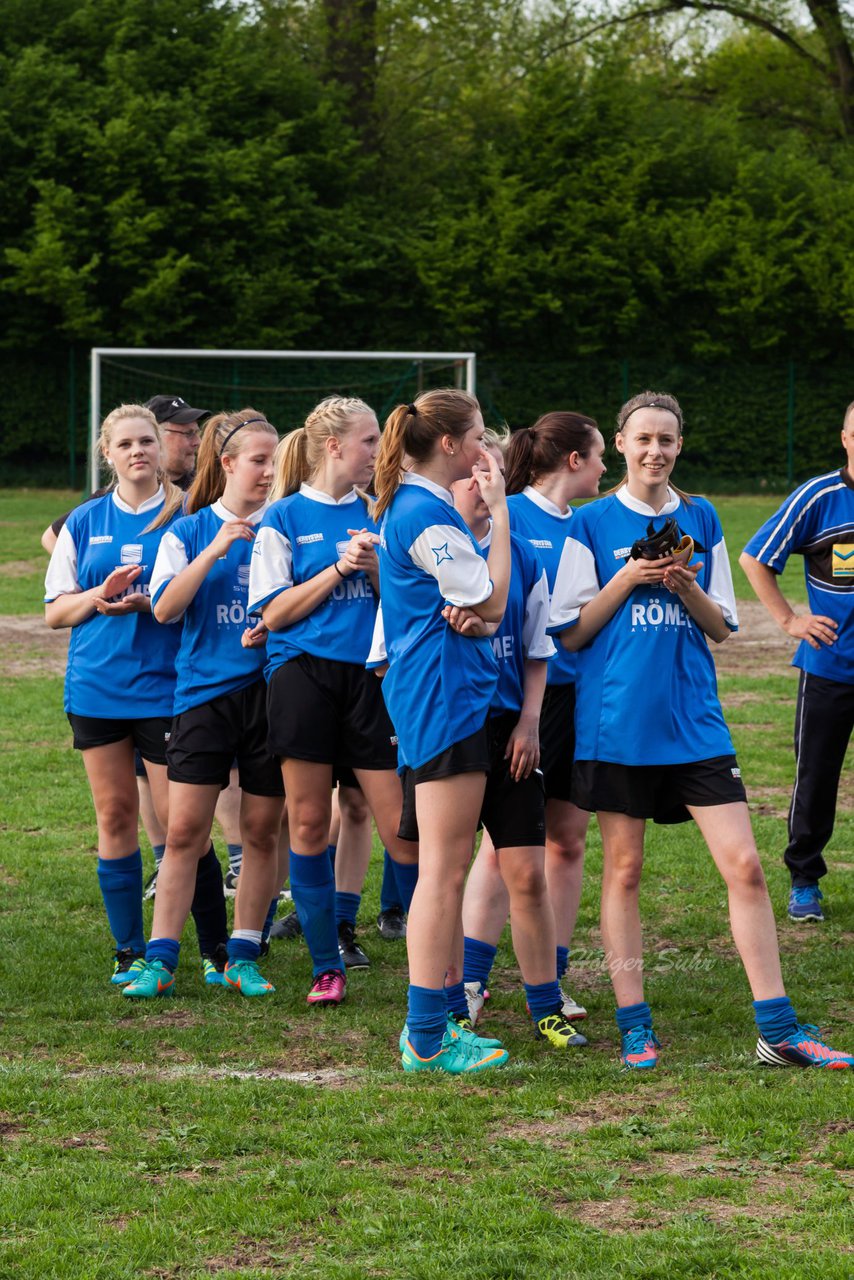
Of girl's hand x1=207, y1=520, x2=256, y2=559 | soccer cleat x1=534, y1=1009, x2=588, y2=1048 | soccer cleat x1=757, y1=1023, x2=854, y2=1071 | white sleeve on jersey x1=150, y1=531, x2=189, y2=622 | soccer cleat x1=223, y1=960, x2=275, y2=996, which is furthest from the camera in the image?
soccer cleat x1=223, y1=960, x2=275, y2=996

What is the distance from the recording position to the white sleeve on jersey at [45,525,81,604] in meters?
5.40

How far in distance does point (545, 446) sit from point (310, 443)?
2.63 ft

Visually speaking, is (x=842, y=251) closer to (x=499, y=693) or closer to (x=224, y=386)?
(x=224, y=386)

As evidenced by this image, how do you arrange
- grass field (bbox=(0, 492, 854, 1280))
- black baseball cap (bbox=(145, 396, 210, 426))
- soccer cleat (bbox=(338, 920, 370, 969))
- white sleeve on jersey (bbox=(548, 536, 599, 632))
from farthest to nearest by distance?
black baseball cap (bbox=(145, 396, 210, 426)) < soccer cleat (bbox=(338, 920, 370, 969)) < white sleeve on jersey (bbox=(548, 536, 599, 632)) < grass field (bbox=(0, 492, 854, 1280))

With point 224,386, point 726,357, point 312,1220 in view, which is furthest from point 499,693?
point 726,357

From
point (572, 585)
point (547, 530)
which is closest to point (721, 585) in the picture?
point (572, 585)

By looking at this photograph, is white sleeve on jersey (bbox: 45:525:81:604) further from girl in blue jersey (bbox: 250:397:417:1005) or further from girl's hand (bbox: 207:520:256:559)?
girl in blue jersey (bbox: 250:397:417:1005)

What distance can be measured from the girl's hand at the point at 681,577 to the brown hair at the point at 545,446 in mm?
754

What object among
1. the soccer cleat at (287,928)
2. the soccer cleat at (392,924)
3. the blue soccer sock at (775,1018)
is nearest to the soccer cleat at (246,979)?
the soccer cleat at (287,928)

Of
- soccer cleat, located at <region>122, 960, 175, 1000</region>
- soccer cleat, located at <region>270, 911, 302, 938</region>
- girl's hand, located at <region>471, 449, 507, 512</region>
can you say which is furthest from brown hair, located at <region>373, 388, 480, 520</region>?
soccer cleat, located at <region>270, 911, 302, 938</region>

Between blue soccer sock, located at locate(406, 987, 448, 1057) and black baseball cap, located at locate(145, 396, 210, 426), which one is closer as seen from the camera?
blue soccer sock, located at locate(406, 987, 448, 1057)


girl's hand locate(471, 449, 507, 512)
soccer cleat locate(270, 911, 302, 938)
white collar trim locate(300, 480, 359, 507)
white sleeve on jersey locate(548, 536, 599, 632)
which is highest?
girl's hand locate(471, 449, 507, 512)

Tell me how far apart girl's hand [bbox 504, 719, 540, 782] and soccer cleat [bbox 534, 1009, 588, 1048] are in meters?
0.83

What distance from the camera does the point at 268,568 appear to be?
495cm
